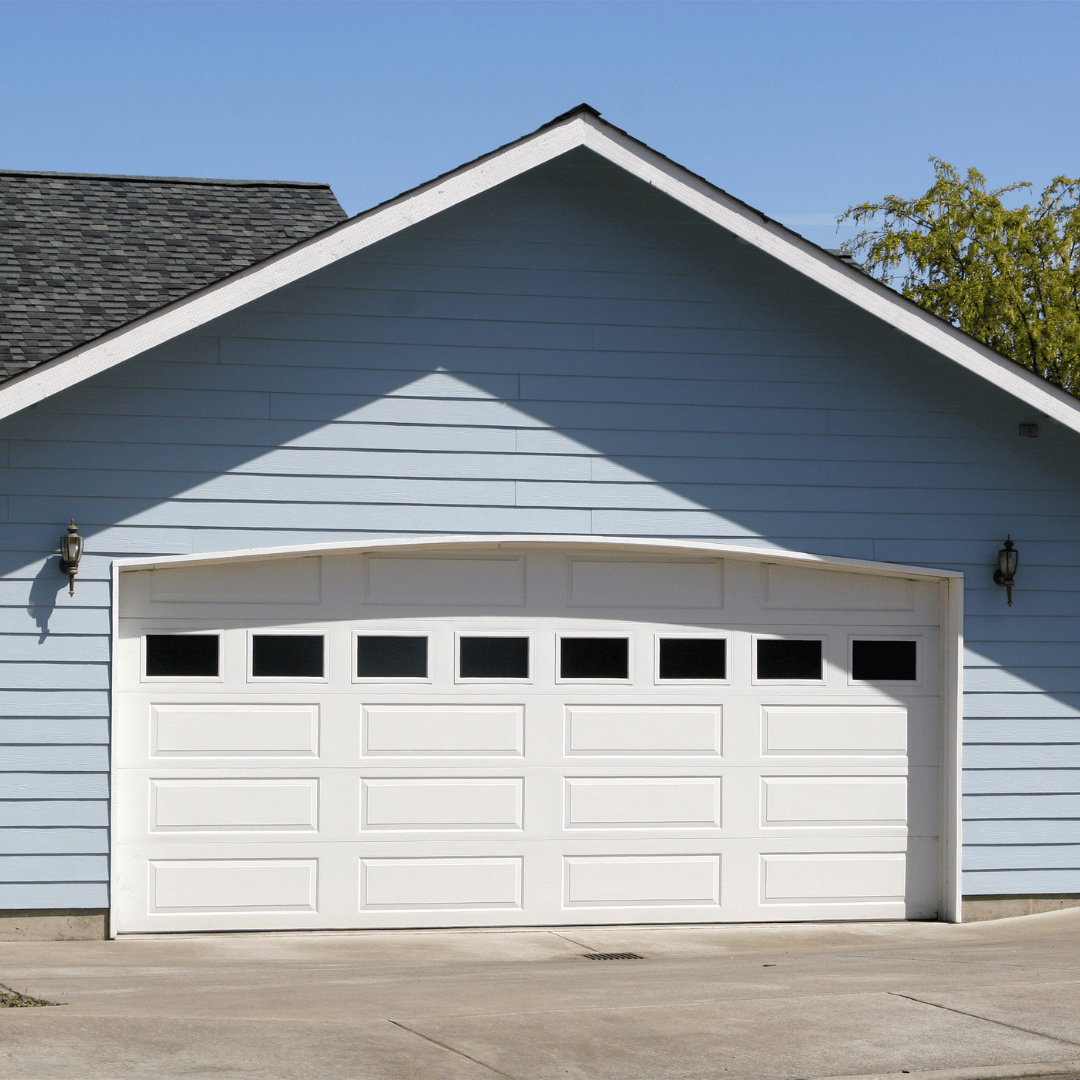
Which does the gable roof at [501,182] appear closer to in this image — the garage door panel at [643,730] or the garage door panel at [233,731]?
the garage door panel at [233,731]

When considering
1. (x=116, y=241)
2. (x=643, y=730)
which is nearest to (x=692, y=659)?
(x=643, y=730)

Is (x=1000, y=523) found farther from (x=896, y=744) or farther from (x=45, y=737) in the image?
(x=45, y=737)

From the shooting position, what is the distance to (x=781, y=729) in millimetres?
10031

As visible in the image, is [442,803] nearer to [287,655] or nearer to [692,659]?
[287,655]

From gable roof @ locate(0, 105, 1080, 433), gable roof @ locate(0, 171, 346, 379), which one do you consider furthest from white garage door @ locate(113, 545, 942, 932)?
gable roof @ locate(0, 171, 346, 379)

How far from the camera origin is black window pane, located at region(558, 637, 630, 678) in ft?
32.2

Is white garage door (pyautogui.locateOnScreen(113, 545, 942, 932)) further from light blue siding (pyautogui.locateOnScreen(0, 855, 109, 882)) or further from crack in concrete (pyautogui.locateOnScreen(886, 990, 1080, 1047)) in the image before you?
crack in concrete (pyautogui.locateOnScreen(886, 990, 1080, 1047))

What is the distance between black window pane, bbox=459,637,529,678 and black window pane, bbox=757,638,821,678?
1.64 m

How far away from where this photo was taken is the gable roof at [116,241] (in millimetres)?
10289

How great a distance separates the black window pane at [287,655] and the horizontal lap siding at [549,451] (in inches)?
25.9

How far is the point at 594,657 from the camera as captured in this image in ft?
32.3

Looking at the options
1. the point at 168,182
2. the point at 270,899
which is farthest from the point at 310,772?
the point at 168,182

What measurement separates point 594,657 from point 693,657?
0.68 m

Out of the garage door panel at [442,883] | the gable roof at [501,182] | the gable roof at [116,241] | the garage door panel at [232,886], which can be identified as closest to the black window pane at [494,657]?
the garage door panel at [442,883]
